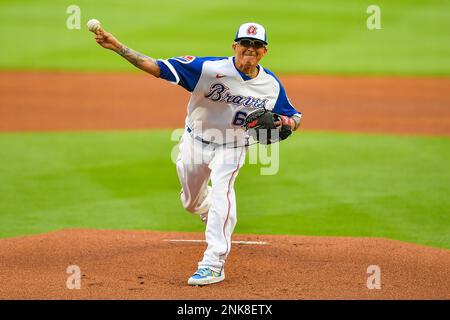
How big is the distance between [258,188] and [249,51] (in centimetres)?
424

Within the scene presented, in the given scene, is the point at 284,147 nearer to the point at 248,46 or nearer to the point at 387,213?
the point at 387,213

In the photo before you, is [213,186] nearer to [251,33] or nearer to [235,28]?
[251,33]

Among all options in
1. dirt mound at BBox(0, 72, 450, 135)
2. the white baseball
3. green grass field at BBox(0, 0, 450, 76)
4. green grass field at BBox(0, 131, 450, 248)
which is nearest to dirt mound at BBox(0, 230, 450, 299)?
green grass field at BBox(0, 131, 450, 248)

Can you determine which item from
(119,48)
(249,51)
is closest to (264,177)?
(249,51)

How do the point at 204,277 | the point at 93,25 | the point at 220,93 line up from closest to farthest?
the point at 93,25, the point at 204,277, the point at 220,93

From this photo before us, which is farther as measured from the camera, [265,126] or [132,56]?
[265,126]

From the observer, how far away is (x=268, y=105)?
7.04 metres

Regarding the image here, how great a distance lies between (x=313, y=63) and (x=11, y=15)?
1034 centimetres

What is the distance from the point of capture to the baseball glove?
6.73 meters

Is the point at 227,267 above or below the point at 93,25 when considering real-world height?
below

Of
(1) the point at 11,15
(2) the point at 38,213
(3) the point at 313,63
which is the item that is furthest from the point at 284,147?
(1) the point at 11,15

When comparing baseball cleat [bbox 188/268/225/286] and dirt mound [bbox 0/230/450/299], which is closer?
dirt mound [bbox 0/230/450/299]

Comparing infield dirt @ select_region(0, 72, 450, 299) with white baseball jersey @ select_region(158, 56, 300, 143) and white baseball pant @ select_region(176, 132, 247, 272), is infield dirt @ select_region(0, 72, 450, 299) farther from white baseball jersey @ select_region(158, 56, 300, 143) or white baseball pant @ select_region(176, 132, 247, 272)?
white baseball jersey @ select_region(158, 56, 300, 143)

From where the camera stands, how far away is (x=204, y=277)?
6438 millimetres
